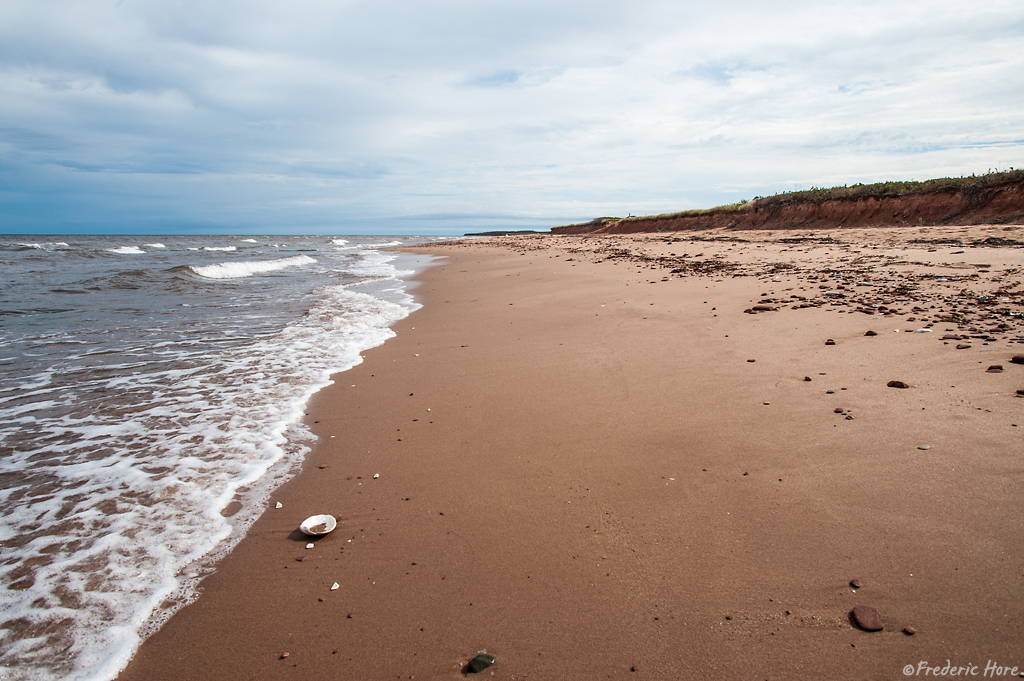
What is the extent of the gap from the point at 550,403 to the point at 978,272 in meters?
7.80

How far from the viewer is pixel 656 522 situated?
254cm

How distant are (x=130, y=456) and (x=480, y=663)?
342 cm

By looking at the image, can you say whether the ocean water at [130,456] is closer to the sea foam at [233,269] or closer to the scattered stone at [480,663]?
the scattered stone at [480,663]

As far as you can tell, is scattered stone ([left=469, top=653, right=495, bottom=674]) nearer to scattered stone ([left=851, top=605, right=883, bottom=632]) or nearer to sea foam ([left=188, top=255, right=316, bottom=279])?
scattered stone ([left=851, top=605, right=883, bottom=632])

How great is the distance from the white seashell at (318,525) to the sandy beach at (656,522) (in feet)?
0.21

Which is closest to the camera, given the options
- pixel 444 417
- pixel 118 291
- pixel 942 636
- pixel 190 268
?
pixel 942 636

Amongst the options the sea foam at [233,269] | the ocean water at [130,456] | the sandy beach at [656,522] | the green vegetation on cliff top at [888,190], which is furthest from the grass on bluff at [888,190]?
the sea foam at [233,269]

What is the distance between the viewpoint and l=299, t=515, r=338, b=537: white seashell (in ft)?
8.74

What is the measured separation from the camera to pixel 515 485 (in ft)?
9.87

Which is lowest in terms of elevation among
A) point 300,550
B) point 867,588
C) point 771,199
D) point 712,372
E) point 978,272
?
point 300,550

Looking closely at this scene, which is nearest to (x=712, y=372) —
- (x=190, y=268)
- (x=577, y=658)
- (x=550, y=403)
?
(x=550, y=403)

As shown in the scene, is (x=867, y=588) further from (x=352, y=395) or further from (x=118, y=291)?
(x=118, y=291)

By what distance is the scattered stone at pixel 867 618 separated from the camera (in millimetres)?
1799

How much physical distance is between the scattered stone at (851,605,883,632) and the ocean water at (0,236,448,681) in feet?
9.73
